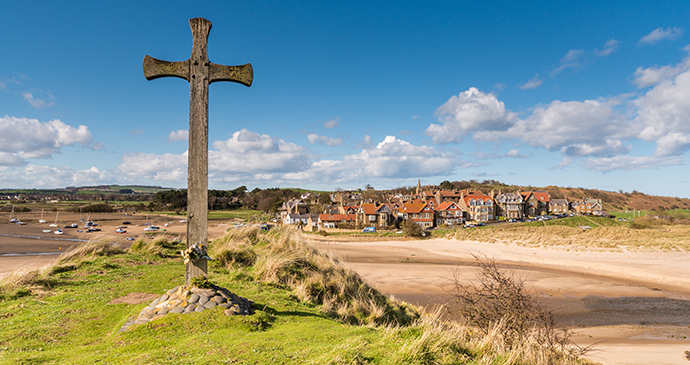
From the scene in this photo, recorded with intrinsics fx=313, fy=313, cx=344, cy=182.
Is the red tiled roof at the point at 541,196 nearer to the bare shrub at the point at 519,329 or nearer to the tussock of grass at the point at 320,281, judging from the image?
the tussock of grass at the point at 320,281

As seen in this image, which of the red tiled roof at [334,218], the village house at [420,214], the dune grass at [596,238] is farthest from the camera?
the red tiled roof at [334,218]

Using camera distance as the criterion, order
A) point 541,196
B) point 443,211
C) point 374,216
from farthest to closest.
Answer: point 541,196 → point 443,211 → point 374,216

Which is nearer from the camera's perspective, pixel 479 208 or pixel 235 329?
pixel 235 329

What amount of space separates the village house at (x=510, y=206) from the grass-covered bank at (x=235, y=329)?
81.8m

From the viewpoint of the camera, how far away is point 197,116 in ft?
18.3

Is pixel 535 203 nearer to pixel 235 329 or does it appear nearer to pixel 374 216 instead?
pixel 374 216

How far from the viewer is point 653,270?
27.0 meters

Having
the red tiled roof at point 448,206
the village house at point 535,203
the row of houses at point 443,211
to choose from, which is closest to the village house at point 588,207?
the row of houses at point 443,211

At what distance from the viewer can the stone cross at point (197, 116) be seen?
5516 mm

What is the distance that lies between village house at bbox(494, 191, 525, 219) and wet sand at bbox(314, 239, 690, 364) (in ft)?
146

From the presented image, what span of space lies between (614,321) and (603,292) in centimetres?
668

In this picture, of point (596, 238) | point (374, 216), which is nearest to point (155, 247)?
point (596, 238)

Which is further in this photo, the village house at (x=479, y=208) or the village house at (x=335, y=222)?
the village house at (x=479, y=208)

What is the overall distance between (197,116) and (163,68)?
112 cm
